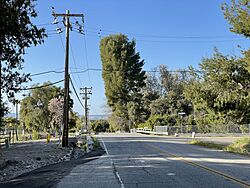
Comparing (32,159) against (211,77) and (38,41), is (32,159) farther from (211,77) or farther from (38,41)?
(211,77)

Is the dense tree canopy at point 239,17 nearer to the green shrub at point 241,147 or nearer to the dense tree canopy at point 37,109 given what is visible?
the green shrub at point 241,147

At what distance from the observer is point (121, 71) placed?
266ft

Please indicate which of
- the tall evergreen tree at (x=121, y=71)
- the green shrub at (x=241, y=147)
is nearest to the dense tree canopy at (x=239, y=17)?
the green shrub at (x=241, y=147)

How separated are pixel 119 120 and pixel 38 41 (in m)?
77.7

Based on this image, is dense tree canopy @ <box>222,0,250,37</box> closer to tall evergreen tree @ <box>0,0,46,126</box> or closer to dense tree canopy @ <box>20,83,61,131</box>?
tall evergreen tree @ <box>0,0,46,126</box>

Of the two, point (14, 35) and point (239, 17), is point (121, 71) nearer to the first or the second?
point (239, 17)

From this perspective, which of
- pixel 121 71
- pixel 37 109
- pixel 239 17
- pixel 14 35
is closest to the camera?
pixel 14 35

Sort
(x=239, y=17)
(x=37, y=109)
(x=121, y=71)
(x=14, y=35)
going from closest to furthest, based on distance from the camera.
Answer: (x=14, y=35) → (x=239, y=17) → (x=37, y=109) → (x=121, y=71)

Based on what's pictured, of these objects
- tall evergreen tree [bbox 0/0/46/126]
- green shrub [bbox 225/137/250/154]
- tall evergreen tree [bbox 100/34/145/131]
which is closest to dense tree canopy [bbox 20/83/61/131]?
tall evergreen tree [bbox 100/34/145/131]

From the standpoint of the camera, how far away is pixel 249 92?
24.2m

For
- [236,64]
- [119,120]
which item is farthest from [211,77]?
[119,120]

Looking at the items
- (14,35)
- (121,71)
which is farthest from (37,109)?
(14,35)

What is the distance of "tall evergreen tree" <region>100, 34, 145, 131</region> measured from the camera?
81.2 m

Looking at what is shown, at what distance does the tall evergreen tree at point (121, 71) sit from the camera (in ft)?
267
